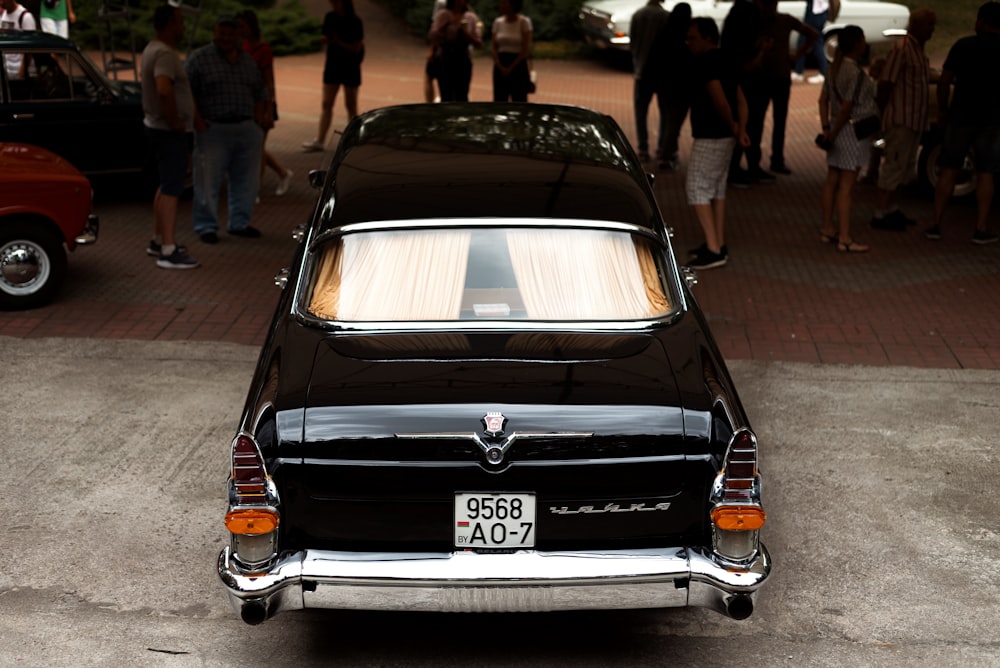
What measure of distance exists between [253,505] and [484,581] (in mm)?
811

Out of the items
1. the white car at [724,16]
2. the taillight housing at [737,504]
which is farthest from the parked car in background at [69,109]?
the white car at [724,16]

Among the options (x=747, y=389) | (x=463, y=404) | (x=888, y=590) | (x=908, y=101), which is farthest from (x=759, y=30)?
(x=463, y=404)

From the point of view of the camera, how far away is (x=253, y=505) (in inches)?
168

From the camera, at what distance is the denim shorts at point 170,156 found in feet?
31.9

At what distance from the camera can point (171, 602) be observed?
16.9 feet

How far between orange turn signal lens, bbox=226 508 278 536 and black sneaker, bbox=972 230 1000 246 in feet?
28.1

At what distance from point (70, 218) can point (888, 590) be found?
6.14 metres

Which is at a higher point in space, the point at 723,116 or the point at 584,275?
the point at 584,275

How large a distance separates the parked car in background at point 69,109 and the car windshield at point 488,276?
714 centimetres

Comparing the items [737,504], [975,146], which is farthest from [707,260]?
[737,504]

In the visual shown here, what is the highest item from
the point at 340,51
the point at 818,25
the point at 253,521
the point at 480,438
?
the point at 480,438

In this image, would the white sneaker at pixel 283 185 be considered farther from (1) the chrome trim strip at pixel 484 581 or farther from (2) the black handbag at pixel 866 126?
(1) the chrome trim strip at pixel 484 581

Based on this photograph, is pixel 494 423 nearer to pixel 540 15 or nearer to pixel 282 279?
pixel 282 279

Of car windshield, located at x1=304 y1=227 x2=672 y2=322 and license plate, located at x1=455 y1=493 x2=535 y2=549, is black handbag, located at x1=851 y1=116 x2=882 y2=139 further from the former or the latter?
license plate, located at x1=455 y1=493 x2=535 y2=549
